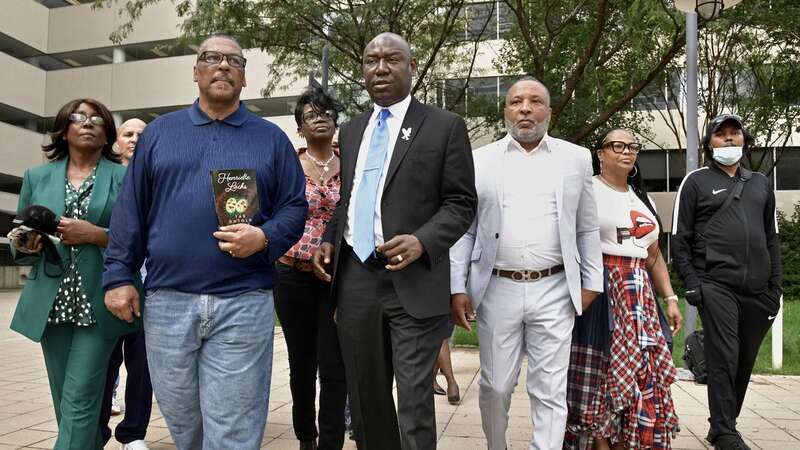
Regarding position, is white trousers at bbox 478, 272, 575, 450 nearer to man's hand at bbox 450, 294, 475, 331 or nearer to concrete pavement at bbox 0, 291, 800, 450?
man's hand at bbox 450, 294, 475, 331

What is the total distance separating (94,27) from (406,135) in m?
33.6

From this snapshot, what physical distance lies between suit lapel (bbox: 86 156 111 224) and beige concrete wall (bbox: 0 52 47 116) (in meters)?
30.0

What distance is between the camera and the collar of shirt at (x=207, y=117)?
307 centimetres

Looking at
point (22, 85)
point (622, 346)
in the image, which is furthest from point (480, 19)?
point (22, 85)

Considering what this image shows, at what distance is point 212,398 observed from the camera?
2.90 m

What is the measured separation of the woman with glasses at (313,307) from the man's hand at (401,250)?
1256 mm

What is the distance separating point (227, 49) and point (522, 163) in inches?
68.1

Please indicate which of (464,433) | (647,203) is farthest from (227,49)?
(464,433)

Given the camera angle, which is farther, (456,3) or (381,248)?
(456,3)

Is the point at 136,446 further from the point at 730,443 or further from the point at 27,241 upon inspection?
the point at 730,443

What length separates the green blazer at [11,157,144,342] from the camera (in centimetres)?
352

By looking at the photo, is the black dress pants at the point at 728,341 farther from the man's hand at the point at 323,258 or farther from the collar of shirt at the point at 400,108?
the man's hand at the point at 323,258

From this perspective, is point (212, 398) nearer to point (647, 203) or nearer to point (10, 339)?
point (647, 203)

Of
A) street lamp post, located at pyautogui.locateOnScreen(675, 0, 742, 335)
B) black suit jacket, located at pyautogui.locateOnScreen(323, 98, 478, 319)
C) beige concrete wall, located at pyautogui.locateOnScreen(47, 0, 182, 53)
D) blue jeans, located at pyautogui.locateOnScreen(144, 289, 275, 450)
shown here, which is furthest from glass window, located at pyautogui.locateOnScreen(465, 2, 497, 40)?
beige concrete wall, located at pyautogui.locateOnScreen(47, 0, 182, 53)
